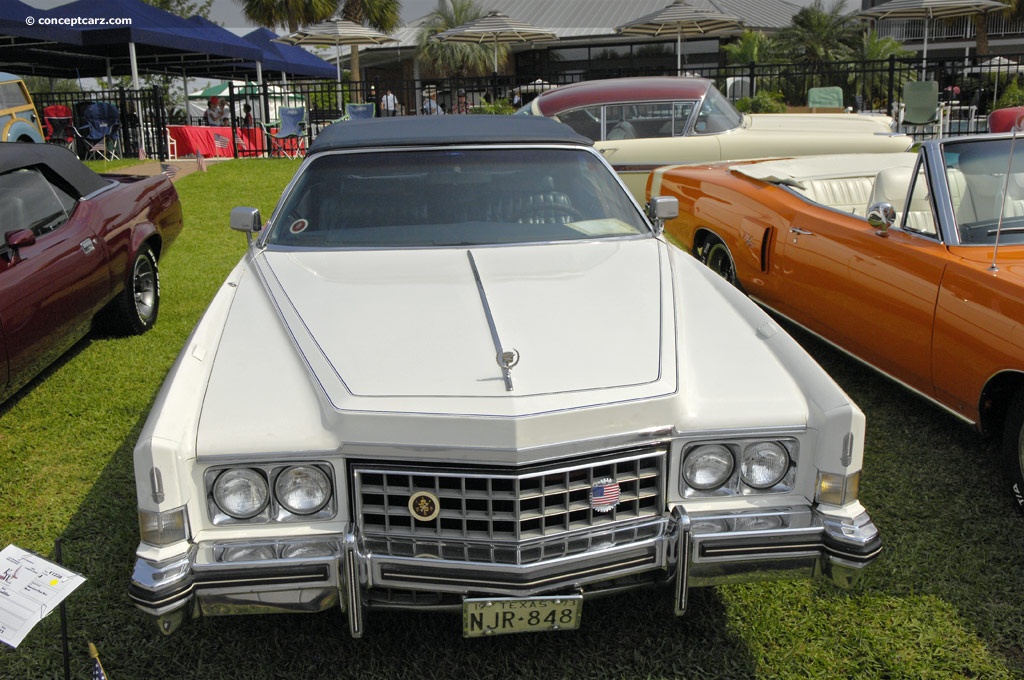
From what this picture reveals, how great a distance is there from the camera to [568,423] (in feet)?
7.95

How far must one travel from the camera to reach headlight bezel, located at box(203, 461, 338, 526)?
8.32 ft

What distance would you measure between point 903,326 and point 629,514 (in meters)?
2.19

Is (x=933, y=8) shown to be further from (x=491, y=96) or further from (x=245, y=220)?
(x=245, y=220)

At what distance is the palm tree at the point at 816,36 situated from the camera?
29.8 meters

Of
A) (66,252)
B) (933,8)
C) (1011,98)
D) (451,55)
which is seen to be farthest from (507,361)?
(451,55)

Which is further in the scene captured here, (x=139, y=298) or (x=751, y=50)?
(x=751, y=50)

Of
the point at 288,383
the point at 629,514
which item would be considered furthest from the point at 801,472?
the point at 288,383

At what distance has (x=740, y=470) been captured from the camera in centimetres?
267

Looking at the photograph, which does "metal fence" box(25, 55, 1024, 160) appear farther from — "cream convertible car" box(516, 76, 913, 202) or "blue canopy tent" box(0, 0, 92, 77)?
"cream convertible car" box(516, 76, 913, 202)

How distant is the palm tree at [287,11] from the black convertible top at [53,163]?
1313 inches

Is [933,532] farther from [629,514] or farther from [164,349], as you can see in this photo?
[164,349]

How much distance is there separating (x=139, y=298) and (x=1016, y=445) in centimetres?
531

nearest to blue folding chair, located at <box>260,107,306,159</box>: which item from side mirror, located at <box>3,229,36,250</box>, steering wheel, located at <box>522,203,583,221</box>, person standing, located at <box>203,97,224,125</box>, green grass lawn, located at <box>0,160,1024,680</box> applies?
person standing, located at <box>203,97,224,125</box>

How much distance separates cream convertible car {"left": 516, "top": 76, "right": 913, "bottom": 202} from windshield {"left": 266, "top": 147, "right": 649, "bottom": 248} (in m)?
4.77
